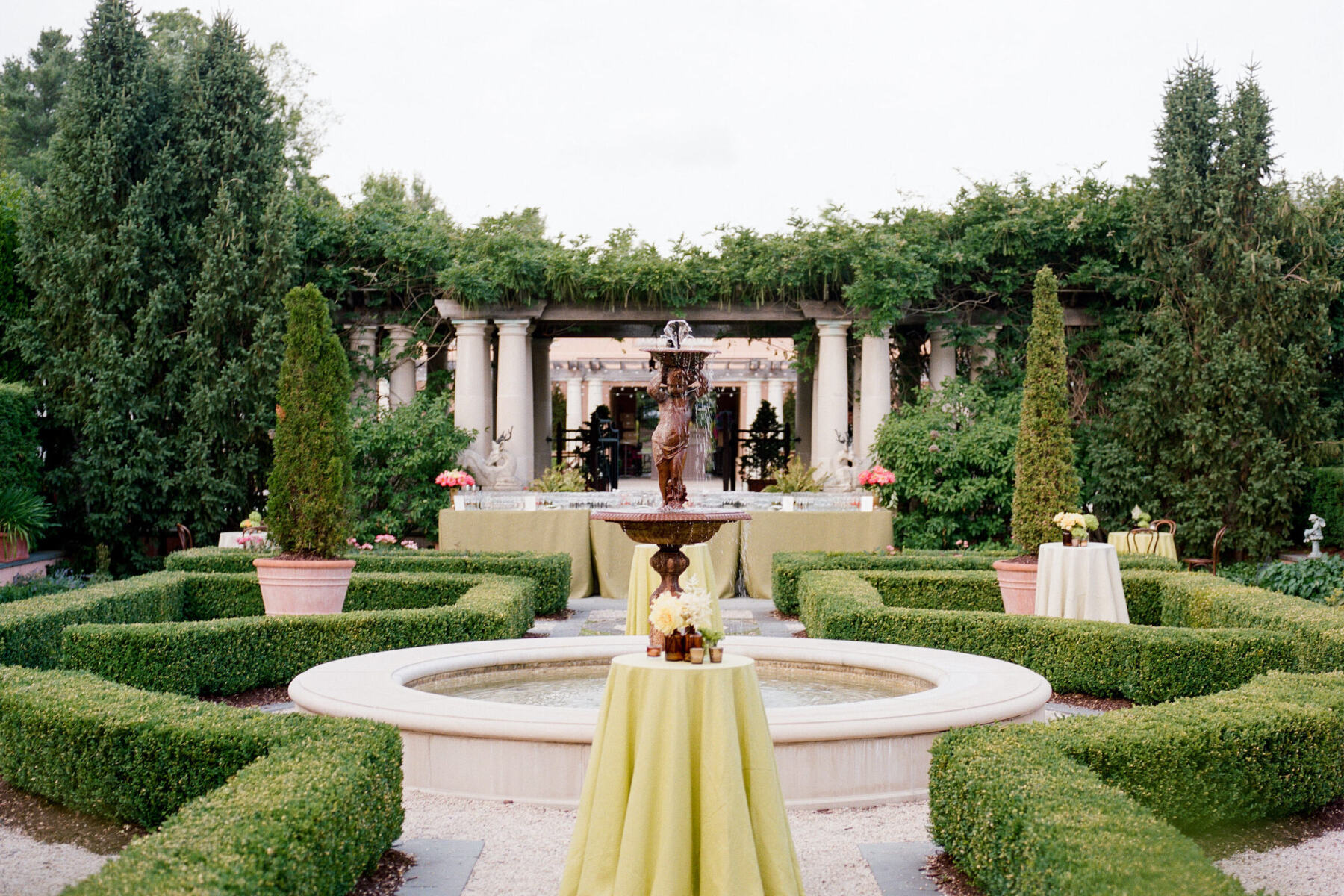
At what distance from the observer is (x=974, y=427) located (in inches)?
748

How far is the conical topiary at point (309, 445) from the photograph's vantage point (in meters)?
11.2

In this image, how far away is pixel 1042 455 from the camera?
12.3 metres

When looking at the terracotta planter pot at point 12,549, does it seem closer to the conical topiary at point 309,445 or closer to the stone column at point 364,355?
the stone column at point 364,355

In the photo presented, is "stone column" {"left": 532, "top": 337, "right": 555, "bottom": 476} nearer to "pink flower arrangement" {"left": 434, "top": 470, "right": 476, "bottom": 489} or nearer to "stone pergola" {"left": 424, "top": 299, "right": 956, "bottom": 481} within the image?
"stone pergola" {"left": 424, "top": 299, "right": 956, "bottom": 481}

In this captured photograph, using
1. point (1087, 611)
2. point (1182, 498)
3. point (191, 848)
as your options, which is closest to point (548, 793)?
point (191, 848)

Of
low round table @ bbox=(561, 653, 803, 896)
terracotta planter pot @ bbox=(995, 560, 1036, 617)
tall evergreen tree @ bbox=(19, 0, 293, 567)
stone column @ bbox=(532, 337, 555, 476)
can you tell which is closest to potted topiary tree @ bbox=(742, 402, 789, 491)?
stone column @ bbox=(532, 337, 555, 476)

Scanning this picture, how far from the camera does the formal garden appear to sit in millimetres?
4652

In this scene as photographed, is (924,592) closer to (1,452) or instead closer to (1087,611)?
(1087,611)

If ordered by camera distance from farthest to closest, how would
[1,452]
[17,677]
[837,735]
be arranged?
1. [1,452]
2. [17,677]
3. [837,735]

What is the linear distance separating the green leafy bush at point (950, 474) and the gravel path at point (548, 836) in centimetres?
1263

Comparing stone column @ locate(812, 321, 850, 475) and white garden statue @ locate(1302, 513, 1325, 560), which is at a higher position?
stone column @ locate(812, 321, 850, 475)

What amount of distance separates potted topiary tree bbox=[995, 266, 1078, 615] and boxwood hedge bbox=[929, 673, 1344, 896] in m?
4.97

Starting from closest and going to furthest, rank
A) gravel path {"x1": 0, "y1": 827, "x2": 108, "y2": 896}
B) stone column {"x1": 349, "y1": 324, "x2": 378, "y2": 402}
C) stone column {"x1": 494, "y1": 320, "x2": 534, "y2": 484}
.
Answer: gravel path {"x1": 0, "y1": 827, "x2": 108, "y2": 896} → stone column {"x1": 494, "y1": 320, "x2": 534, "y2": 484} → stone column {"x1": 349, "y1": 324, "x2": 378, "y2": 402}

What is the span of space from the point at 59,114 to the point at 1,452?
570 centimetres
